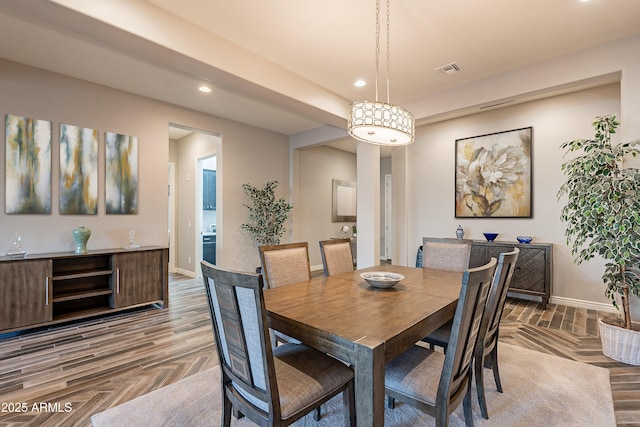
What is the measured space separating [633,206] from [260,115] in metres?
4.56

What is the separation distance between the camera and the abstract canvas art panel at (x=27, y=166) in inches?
127

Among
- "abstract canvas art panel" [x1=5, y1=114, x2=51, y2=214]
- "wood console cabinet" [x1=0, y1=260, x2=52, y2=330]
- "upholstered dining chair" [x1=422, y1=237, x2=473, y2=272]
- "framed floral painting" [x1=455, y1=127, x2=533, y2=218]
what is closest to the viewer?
"upholstered dining chair" [x1=422, y1=237, x2=473, y2=272]

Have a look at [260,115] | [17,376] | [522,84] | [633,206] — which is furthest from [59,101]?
[633,206]

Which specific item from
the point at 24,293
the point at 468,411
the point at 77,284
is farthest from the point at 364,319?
the point at 77,284

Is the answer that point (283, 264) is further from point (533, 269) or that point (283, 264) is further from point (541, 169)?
point (541, 169)

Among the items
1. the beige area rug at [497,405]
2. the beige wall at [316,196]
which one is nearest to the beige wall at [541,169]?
the beige area rug at [497,405]

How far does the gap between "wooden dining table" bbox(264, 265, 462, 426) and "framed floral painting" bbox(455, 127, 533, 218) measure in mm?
2616

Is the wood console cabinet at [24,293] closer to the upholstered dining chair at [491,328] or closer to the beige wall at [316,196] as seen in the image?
the upholstered dining chair at [491,328]

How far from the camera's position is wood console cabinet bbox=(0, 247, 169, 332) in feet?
9.55

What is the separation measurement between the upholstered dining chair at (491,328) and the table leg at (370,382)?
79cm

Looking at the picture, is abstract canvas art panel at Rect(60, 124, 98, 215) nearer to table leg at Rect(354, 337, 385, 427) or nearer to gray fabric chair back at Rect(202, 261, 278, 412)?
gray fabric chair back at Rect(202, 261, 278, 412)

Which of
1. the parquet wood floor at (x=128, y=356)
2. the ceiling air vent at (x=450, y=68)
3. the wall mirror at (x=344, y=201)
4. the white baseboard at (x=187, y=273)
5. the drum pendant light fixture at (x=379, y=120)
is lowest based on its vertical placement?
the parquet wood floor at (x=128, y=356)

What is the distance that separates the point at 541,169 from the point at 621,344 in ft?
7.65

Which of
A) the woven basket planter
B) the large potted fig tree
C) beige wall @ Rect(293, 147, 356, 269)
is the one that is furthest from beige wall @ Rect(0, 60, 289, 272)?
the woven basket planter
